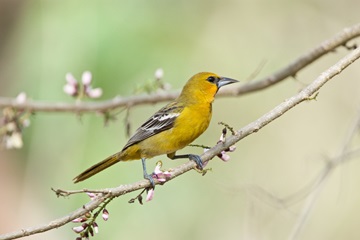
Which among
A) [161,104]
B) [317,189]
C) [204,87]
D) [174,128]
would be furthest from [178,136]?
[161,104]

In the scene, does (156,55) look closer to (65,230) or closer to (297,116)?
(297,116)

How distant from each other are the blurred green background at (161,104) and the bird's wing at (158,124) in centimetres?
171

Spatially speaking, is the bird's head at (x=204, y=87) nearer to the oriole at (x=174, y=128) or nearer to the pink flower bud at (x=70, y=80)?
the oriole at (x=174, y=128)

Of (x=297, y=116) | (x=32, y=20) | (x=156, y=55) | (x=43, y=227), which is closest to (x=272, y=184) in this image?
(x=297, y=116)

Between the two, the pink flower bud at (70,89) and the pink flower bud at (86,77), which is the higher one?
the pink flower bud at (86,77)

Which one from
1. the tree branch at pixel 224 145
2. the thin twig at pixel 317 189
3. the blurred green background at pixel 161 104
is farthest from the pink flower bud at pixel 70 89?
the tree branch at pixel 224 145

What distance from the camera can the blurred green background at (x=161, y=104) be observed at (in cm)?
571

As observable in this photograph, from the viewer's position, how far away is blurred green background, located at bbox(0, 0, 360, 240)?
225 inches

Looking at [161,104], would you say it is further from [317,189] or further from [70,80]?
[317,189]

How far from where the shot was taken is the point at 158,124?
12.4 ft

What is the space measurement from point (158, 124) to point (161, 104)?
2.05 m

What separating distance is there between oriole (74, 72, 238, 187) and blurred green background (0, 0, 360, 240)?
1.69 metres

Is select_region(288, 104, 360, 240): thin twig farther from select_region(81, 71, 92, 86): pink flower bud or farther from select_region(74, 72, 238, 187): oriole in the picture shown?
select_region(81, 71, 92, 86): pink flower bud

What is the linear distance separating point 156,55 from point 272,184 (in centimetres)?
176
